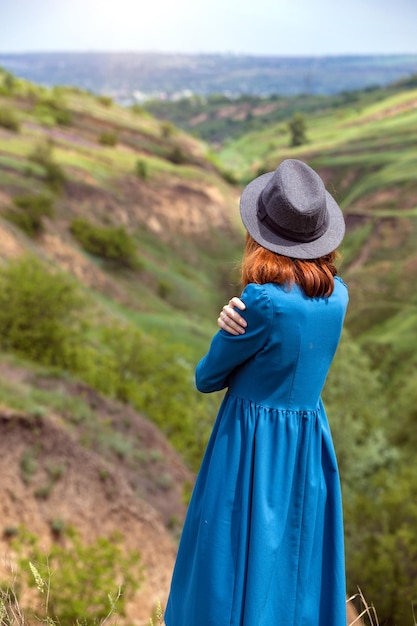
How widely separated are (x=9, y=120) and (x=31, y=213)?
16686 millimetres

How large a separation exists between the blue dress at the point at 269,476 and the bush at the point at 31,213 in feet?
98.7

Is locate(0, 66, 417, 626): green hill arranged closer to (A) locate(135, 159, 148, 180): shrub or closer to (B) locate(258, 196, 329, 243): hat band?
(A) locate(135, 159, 148, 180): shrub

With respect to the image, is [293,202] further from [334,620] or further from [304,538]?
[334,620]

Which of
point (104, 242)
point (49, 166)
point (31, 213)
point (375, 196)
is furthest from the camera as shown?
point (375, 196)

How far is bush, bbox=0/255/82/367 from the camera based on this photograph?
16.6 meters

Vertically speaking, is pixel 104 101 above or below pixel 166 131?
above

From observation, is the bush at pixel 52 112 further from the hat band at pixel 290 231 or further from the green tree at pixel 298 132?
the hat band at pixel 290 231

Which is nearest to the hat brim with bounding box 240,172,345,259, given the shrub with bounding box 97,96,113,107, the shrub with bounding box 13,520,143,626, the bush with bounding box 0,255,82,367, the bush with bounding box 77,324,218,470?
the shrub with bounding box 13,520,143,626

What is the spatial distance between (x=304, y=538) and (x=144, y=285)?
35.7 meters

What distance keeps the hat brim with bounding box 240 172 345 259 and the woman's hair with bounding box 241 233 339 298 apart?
0.12 ft

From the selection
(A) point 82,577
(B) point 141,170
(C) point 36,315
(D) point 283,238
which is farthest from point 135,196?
(D) point 283,238

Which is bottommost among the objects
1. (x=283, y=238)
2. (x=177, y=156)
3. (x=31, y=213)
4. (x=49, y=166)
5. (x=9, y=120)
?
(x=283, y=238)

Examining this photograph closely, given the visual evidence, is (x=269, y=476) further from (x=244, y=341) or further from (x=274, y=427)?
(x=244, y=341)

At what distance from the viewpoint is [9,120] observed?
4569 centimetres
